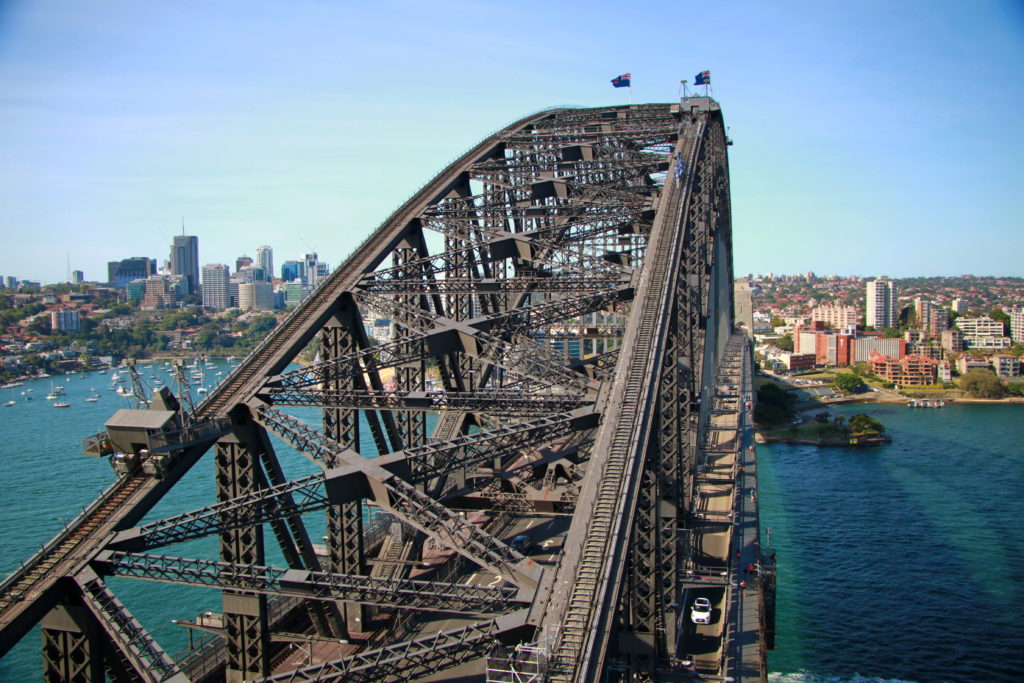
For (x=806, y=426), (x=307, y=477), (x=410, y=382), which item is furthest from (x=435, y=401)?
(x=806, y=426)

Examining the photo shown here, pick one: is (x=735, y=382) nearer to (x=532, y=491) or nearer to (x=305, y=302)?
(x=532, y=491)

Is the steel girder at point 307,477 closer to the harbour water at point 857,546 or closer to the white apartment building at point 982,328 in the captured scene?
the harbour water at point 857,546

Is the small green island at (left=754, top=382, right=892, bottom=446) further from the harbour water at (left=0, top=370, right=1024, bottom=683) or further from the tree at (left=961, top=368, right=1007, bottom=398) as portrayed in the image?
the tree at (left=961, top=368, right=1007, bottom=398)

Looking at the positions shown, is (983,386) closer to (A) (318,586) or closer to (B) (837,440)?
(B) (837,440)

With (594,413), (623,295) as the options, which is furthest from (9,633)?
(623,295)

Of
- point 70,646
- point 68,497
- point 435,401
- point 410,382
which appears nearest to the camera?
point 70,646

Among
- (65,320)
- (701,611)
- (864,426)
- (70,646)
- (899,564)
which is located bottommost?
(899,564)
